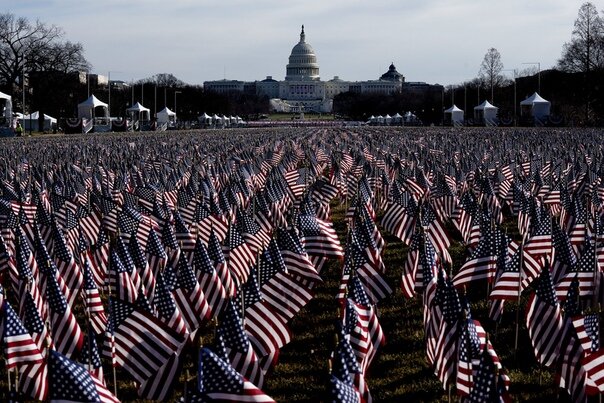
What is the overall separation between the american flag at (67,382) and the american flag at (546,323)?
433 centimetres

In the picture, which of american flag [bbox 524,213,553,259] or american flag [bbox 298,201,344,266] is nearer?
american flag [bbox 524,213,553,259]

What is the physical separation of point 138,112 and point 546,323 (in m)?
83.2

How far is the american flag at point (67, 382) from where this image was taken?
5.24m

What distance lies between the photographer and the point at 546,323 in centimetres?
826

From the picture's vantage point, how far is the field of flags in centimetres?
720

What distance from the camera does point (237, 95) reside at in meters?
186

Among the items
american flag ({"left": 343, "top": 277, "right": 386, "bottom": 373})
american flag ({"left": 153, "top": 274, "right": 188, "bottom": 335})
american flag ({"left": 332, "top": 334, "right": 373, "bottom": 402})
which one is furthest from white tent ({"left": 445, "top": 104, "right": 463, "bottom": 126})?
american flag ({"left": 332, "top": 334, "right": 373, "bottom": 402})

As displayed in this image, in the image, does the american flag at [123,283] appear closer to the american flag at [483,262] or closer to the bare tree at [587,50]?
the american flag at [483,262]

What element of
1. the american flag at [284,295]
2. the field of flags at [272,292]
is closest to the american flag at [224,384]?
the field of flags at [272,292]

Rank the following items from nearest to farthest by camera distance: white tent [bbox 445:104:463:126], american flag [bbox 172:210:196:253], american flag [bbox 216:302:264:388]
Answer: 1. american flag [bbox 216:302:264:388]
2. american flag [bbox 172:210:196:253]
3. white tent [bbox 445:104:463:126]

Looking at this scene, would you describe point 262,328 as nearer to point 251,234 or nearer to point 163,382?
point 163,382

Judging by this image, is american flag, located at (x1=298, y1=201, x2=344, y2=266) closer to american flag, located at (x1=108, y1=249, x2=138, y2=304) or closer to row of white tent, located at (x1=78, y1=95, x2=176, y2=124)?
american flag, located at (x1=108, y1=249, x2=138, y2=304)

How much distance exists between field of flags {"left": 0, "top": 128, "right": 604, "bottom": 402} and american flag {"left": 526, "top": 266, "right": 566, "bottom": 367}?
1 cm

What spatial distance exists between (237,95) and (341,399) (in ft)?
599
